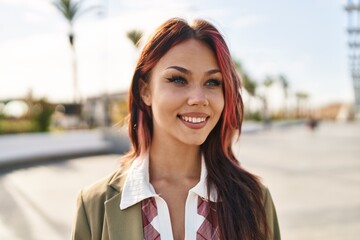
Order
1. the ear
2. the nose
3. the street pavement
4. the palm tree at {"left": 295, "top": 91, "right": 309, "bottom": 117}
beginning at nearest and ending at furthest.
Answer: the nose < the ear < the street pavement < the palm tree at {"left": 295, "top": 91, "right": 309, "bottom": 117}

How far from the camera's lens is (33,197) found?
835cm

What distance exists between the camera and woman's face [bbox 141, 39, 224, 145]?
62.6 inches

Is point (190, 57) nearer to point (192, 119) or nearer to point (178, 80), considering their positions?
point (178, 80)

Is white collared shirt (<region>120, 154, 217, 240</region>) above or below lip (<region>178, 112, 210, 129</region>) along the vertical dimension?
below

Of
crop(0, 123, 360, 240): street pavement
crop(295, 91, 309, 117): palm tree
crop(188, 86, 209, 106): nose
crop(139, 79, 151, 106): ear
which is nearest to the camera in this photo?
crop(188, 86, 209, 106): nose

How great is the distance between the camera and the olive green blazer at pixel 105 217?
158 cm

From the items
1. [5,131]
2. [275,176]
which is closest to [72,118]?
[5,131]

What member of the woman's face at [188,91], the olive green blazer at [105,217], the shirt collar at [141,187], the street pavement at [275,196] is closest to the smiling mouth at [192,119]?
the woman's face at [188,91]

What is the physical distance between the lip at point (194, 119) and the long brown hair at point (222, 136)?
0.43ft

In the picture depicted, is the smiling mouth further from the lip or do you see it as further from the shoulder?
the shoulder

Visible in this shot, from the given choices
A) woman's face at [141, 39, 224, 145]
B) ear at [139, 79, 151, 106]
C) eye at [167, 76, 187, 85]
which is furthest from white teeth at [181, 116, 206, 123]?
ear at [139, 79, 151, 106]

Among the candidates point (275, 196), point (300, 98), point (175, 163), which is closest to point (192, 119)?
point (175, 163)

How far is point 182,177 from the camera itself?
1782 mm

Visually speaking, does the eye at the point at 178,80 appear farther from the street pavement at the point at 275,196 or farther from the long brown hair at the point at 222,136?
the street pavement at the point at 275,196
